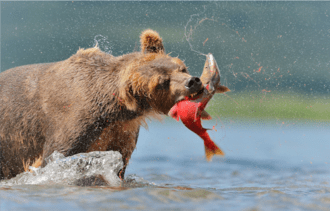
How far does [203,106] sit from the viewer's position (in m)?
4.27

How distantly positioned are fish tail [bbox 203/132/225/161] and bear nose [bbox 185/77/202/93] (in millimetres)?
787

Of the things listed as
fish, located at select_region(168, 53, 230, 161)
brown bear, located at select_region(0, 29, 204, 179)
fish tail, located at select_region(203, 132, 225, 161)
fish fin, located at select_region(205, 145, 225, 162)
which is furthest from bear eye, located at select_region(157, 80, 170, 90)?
fish fin, located at select_region(205, 145, 225, 162)

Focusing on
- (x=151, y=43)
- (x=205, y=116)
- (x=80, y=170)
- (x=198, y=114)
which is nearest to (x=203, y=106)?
(x=198, y=114)

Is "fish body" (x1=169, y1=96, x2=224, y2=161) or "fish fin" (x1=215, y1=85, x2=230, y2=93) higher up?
"fish fin" (x1=215, y1=85, x2=230, y2=93)

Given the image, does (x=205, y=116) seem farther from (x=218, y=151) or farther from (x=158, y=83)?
(x=158, y=83)

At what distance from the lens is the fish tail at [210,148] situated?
4.50 metres

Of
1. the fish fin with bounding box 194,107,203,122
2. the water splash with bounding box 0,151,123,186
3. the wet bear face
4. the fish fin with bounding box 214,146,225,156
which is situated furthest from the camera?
the fish fin with bounding box 214,146,225,156

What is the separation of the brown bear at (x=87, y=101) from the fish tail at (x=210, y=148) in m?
0.61

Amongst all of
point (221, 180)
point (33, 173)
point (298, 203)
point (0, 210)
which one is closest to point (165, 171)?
point (221, 180)

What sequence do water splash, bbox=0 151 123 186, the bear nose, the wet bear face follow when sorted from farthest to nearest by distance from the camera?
water splash, bbox=0 151 123 186 < the wet bear face < the bear nose

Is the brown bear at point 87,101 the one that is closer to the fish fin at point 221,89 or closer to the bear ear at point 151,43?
the bear ear at point 151,43

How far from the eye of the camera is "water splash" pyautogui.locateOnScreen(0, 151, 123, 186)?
4.35 meters

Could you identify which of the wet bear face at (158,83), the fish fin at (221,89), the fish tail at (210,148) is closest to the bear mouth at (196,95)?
the wet bear face at (158,83)

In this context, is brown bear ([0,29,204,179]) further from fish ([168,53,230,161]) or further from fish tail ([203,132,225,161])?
fish tail ([203,132,225,161])
